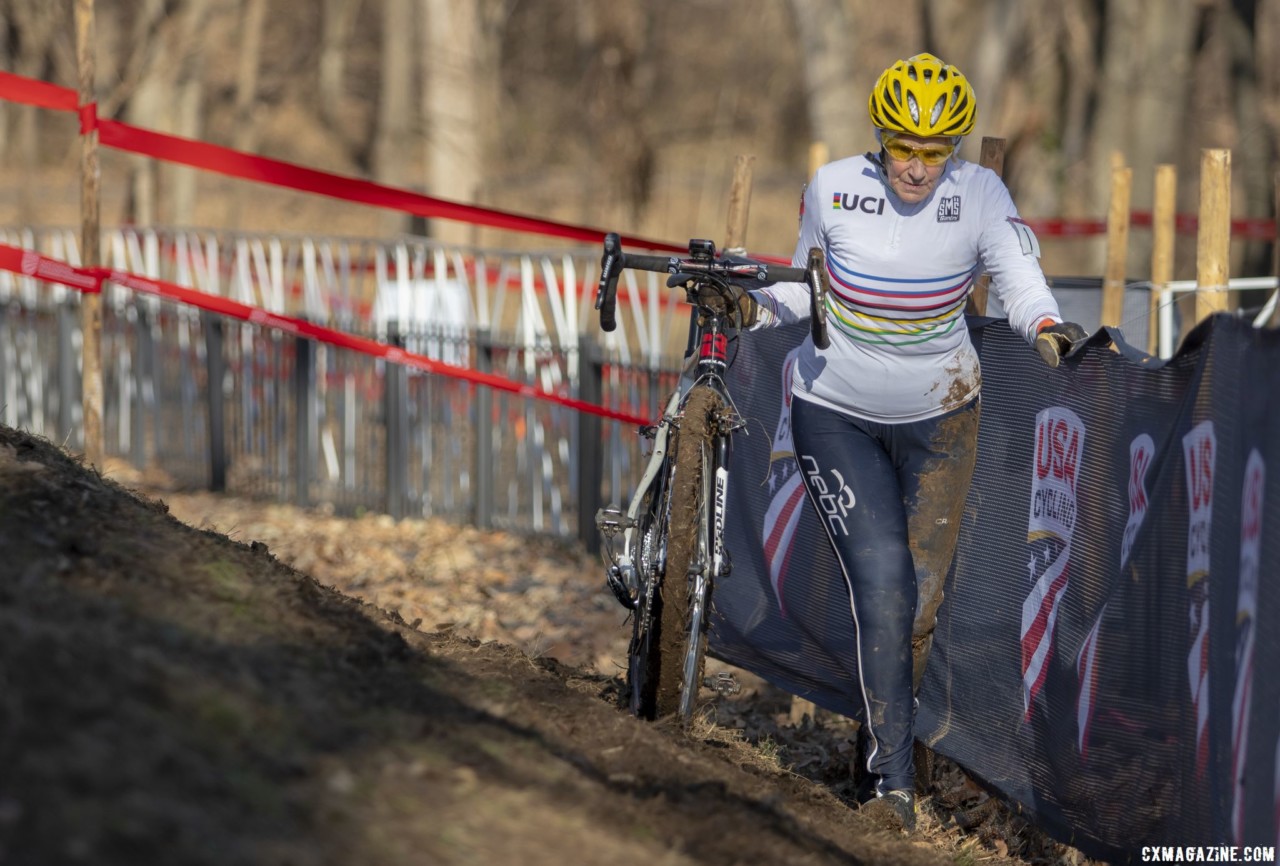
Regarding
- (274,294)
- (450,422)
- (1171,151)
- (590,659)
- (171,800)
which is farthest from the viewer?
(1171,151)

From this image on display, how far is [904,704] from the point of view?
5.09 metres

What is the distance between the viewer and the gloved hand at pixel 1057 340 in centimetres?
463

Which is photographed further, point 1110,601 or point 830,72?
point 830,72

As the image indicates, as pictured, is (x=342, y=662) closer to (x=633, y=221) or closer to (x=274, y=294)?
(x=274, y=294)

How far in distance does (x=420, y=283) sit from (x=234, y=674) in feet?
30.9

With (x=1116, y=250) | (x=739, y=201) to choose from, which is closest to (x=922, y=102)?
(x=739, y=201)

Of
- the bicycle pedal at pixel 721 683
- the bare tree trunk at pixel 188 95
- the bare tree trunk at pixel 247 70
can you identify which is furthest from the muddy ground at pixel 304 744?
the bare tree trunk at pixel 247 70

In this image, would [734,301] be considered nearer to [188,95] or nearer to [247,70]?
[247,70]

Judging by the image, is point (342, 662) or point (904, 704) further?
point (904, 704)

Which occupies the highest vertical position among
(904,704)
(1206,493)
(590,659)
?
(1206,493)

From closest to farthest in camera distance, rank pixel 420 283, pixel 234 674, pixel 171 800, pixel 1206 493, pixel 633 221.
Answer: pixel 171 800, pixel 234 674, pixel 1206 493, pixel 420 283, pixel 633 221

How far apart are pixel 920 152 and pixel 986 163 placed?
1300 millimetres

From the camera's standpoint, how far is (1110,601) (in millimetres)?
4539

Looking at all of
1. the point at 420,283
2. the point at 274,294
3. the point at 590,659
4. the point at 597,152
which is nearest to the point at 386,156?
the point at 597,152
